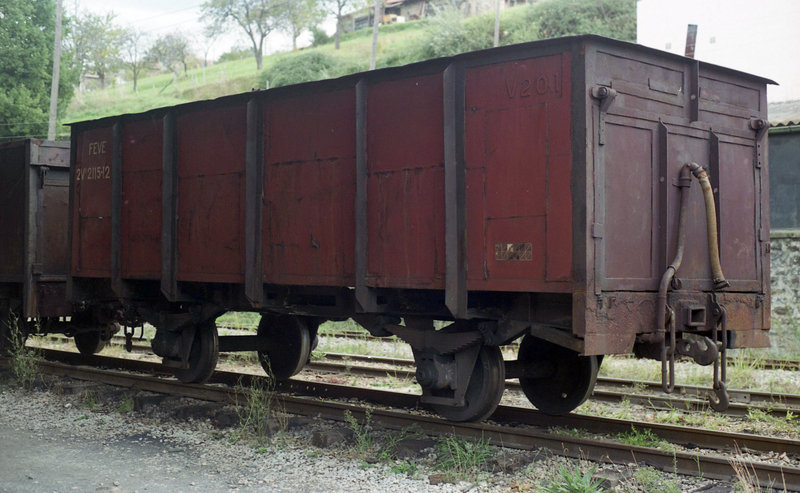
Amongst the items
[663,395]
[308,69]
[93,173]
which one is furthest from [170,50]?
[663,395]

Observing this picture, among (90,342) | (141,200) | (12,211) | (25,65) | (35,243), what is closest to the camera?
(141,200)

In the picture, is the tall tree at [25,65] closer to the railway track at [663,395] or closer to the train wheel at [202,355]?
the railway track at [663,395]

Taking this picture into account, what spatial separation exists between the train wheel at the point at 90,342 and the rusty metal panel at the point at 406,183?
22.4 feet

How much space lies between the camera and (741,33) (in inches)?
983

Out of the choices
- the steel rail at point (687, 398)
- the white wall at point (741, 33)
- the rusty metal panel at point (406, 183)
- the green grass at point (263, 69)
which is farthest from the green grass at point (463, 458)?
the green grass at point (263, 69)

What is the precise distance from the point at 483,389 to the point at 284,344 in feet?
11.7

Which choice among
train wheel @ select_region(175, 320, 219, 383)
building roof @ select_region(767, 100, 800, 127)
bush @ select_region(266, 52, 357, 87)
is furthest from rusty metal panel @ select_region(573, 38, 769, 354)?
bush @ select_region(266, 52, 357, 87)

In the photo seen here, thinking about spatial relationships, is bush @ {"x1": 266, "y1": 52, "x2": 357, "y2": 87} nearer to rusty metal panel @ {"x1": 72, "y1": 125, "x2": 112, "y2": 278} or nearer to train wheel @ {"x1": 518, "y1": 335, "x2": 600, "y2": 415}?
rusty metal panel @ {"x1": 72, "y1": 125, "x2": 112, "y2": 278}

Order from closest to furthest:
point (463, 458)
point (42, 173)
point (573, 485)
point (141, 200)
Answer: point (573, 485)
point (463, 458)
point (141, 200)
point (42, 173)

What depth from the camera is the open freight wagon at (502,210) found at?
5.88 metres

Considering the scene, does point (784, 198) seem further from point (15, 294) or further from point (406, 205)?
point (15, 294)

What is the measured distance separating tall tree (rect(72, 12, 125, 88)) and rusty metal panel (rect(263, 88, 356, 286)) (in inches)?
2424

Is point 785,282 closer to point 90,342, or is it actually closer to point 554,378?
point 554,378

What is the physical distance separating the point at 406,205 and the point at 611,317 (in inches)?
80.5
